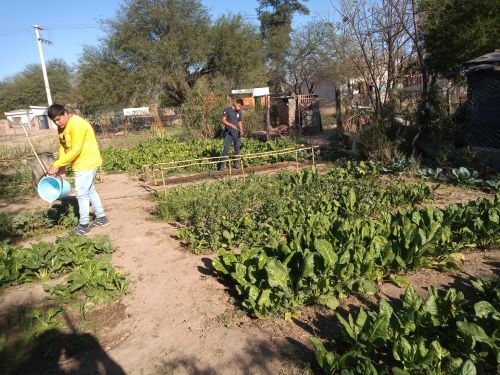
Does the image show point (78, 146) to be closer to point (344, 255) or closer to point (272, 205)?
point (272, 205)

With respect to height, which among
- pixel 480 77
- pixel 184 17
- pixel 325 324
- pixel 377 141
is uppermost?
pixel 184 17

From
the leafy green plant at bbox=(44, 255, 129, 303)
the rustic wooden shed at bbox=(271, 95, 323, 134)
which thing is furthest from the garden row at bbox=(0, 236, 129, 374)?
the rustic wooden shed at bbox=(271, 95, 323, 134)

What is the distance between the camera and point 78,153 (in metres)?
5.27

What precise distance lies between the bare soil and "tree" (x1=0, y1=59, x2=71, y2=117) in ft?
167

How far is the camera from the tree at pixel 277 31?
39.8 m

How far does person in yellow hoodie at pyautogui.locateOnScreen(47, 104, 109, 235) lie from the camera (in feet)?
16.9

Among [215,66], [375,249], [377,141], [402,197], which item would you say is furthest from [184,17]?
[375,249]

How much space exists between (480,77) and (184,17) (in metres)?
23.6

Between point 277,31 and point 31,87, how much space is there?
107 feet

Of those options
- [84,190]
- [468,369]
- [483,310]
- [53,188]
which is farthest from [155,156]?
[468,369]

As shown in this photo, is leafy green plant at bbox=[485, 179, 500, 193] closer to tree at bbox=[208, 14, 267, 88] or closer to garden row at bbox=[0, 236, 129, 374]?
garden row at bbox=[0, 236, 129, 374]

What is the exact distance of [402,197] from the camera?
6188 millimetres

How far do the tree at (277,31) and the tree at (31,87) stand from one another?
2628cm

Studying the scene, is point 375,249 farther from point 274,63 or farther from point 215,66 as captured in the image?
point 274,63
